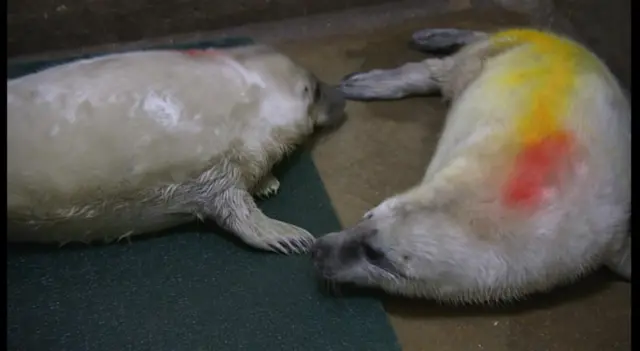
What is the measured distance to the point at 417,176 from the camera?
1.93 m

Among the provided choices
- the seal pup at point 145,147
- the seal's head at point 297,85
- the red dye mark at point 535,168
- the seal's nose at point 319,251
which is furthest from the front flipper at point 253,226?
the red dye mark at point 535,168

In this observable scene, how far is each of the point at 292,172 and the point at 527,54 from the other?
570mm

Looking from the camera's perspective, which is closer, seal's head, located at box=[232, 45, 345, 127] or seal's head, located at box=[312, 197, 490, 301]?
seal's head, located at box=[312, 197, 490, 301]

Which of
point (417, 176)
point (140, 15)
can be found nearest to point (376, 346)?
point (417, 176)

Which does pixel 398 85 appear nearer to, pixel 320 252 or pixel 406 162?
pixel 406 162

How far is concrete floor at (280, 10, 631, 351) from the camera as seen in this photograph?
5.18ft

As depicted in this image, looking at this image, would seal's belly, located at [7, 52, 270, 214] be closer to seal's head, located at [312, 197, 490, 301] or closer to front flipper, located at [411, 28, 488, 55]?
seal's head, located at [312, 197, 490, 301]

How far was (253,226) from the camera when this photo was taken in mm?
1744

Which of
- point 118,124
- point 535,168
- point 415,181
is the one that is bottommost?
point 415,181

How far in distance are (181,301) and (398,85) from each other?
810 millimetres

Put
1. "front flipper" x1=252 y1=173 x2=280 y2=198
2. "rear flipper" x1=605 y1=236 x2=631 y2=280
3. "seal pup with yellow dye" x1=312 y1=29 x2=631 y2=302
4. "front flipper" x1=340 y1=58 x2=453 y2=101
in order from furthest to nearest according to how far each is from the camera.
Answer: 1. "front flipper" x1=340 y1=58 x2=453 y2=101
2. "front flipper" x1=252 y1=173 x2=280 y2=198
3. "rear flipper" x1=605 y1=236 x2=631 y2=280
4. "seal pup with yellow dye" x1=312 y1=29 x2=631 y2=302

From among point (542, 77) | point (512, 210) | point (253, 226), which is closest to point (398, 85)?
point (542, 77)

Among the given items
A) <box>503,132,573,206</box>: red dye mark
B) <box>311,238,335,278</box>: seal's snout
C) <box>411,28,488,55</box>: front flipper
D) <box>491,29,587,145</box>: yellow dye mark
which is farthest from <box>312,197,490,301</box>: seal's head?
<box>411,28,488,55</box>: front flipper

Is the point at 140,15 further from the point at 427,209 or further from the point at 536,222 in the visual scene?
the point at 536,222
